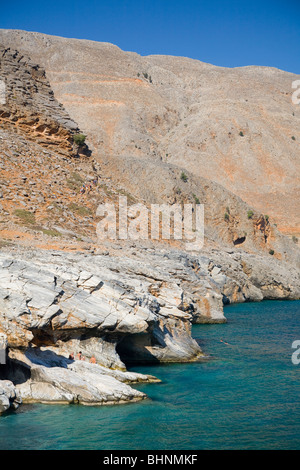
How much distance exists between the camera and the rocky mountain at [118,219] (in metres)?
18.2

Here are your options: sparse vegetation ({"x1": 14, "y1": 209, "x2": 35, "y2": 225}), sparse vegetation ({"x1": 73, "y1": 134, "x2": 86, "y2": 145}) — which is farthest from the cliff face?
sparse vegetation ({"x1": 14, "y1": 209, "x2": 35, "y2": 225})

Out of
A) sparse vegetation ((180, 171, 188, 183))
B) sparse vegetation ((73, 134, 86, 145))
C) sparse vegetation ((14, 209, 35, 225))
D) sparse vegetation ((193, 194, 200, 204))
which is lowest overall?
sparse vegetation ((14, 209, 35, 225))

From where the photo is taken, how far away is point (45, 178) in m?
46.3

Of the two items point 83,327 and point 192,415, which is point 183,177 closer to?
point 83,327

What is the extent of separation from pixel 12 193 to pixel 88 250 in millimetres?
10685

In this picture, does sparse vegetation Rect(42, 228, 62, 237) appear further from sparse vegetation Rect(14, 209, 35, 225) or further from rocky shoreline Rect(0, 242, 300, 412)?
rocky shoreline Rect(0, 242, 300, 412)

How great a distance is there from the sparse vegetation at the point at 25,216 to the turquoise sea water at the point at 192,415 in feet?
66.8

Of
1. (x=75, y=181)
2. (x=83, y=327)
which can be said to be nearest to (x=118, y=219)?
(x=75, y=181)

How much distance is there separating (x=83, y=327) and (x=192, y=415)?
5.69 meters

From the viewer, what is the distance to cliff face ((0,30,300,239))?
94938mm

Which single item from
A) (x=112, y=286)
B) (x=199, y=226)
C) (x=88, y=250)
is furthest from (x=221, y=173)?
(x=112, y=286)

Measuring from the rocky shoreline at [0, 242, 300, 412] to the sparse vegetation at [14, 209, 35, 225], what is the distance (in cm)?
852

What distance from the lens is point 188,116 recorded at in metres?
115

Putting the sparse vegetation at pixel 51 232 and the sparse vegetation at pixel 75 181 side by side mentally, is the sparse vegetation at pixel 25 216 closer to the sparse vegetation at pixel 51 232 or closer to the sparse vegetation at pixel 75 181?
the sparse vegetation at pixel 51 232
